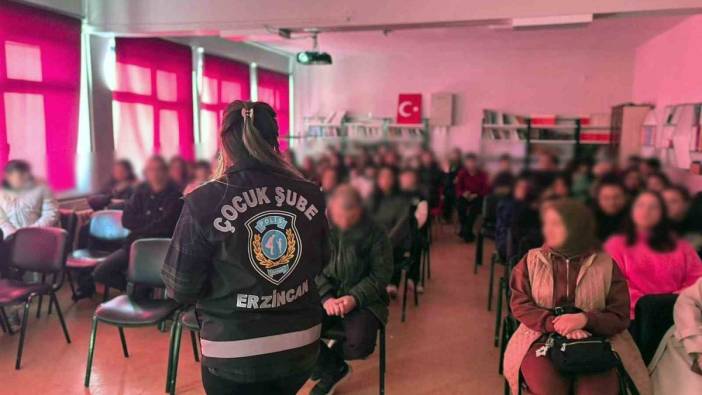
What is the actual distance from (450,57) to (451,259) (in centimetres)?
350

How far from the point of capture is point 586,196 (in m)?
1.95

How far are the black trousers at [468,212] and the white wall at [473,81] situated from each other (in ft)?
1.56

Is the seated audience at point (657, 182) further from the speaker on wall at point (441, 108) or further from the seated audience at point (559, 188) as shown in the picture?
the speaker on wall at point (441, 108)

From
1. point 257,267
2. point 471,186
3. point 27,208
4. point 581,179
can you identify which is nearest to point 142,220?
point 27,208

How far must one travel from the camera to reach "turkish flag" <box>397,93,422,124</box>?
6.93 meters

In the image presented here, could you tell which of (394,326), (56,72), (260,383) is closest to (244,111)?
(260,383)

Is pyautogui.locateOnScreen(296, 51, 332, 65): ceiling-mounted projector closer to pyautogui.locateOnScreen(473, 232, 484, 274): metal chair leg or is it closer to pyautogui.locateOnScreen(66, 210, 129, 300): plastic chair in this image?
pyautogui.locateOnScreen(473, 232, 484, 274): metal chair leg

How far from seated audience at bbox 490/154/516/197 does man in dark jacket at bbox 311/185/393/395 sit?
0.71m

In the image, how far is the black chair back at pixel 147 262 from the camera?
2.47 metres

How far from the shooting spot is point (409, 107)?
723 cm

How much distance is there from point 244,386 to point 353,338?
3.09ft

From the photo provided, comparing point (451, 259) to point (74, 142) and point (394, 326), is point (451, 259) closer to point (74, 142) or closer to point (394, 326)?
point (394, 326)

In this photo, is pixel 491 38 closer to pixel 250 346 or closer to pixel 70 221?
pixel 70 221

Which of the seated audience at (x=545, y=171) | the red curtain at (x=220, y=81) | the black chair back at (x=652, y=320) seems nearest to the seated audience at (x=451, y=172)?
the seated audience at (x=545, y=171)
